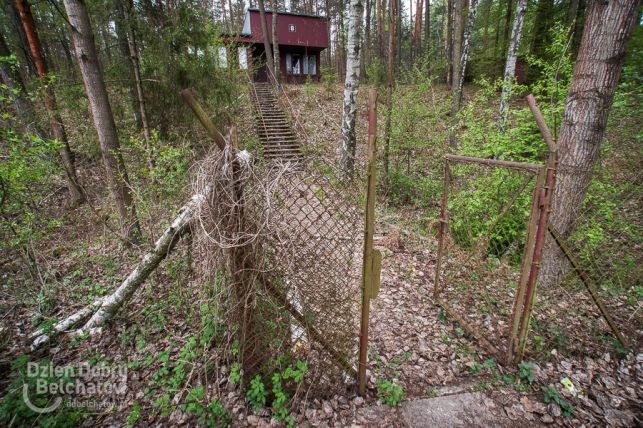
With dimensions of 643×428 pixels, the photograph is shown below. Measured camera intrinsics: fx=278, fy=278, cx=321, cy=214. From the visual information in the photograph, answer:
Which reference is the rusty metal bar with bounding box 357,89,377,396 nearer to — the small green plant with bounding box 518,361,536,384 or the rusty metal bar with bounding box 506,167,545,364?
the rusty metal bar with bounding box 506,167,545,364

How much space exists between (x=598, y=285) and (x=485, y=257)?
4.26 feet

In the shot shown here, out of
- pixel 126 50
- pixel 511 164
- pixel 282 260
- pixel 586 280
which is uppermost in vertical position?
pixel 126 50

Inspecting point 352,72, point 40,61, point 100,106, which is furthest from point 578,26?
point 40,61

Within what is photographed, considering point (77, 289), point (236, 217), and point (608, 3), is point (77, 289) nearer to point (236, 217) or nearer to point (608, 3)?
point (236, 217)

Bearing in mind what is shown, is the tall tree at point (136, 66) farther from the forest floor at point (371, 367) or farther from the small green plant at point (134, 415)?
the small green plant at point (134, 415)

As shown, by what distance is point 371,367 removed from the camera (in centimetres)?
276

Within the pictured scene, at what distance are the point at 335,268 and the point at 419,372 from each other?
1.60m

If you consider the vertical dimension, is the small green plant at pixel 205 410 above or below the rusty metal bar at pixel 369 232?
below

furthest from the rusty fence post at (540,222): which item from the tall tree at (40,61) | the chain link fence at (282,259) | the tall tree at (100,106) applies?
the tall tree at (40,61)

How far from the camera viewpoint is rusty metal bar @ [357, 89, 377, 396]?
173 cm

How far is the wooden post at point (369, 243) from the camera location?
173cm

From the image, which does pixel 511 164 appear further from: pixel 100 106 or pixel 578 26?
pixel 578 26

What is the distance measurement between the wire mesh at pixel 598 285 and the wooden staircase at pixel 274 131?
20.8ft

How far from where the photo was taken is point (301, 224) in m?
1.82
